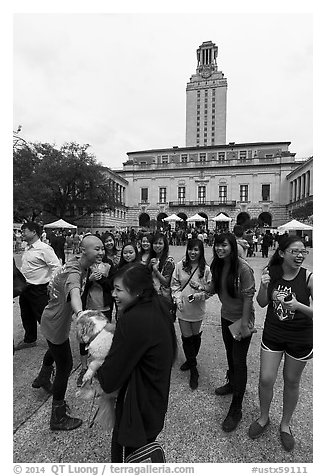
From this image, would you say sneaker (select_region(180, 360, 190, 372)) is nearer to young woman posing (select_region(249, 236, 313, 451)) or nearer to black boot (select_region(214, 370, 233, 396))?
black boot (select_region(214, 370, 233, 396))

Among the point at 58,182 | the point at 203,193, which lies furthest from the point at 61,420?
the point at 203,193

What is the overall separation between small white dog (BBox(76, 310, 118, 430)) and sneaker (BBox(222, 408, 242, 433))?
1238 mm

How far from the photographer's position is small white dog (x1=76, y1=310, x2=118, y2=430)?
58.6 inches

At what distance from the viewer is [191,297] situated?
117 inches

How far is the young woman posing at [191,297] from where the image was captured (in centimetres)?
301

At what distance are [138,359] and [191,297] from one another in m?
1.68

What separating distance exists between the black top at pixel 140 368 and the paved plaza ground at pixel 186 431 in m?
0.92

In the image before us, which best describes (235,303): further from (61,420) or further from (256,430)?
(61,420)

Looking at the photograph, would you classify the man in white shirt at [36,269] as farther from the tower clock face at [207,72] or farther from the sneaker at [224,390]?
the tower clock face at [207,72]

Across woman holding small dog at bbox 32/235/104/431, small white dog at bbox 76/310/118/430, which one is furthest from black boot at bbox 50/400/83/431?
small white dog at bbox 76/310/118/430

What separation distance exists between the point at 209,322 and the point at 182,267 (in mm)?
2411

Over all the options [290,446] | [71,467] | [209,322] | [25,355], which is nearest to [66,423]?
[71,467]

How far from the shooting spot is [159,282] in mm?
3705

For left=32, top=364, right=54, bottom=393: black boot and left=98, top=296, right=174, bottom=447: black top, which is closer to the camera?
left=98, top=296, right=174, bottom=447: black top
